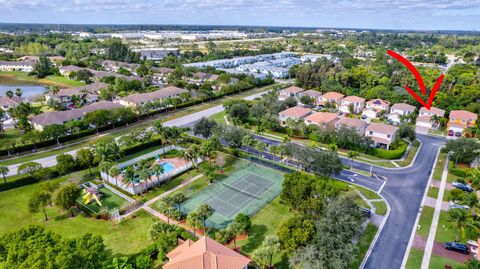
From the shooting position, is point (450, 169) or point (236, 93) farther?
point (236, 93)

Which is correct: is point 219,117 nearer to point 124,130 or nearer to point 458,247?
point 124,130

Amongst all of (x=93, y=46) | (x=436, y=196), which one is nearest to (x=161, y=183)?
(x=436, y=196)

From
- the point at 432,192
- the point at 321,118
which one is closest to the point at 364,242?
the point at 432,192

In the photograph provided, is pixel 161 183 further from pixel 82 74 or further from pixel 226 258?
pixel 82 74

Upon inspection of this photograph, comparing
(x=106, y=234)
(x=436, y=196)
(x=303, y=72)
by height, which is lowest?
(x=106, y=234)

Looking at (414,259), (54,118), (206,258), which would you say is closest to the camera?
(206,258)
